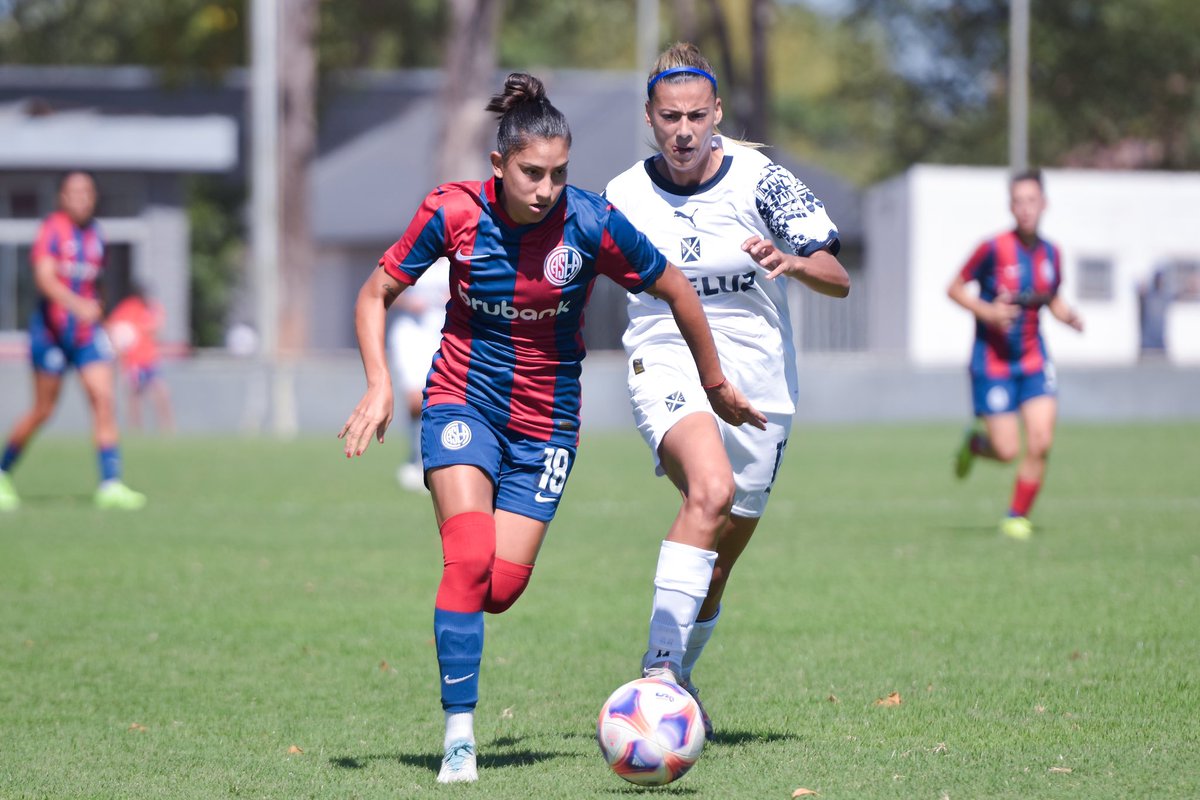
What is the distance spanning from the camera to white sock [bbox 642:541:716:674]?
5434 mm

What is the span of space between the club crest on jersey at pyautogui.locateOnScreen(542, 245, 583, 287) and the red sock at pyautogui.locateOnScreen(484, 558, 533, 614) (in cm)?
93

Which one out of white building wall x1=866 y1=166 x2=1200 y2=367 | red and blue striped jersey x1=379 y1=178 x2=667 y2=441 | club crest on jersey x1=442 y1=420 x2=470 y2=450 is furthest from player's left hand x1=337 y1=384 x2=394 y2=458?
white building wall x1=866 y1=166 x2=1200 y2=367

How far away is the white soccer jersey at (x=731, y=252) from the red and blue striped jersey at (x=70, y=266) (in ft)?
26.8

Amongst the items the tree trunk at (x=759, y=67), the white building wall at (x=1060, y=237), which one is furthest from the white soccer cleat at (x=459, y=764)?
the tree trunk at (x=759, y=67)

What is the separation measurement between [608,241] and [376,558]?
18.9 ft

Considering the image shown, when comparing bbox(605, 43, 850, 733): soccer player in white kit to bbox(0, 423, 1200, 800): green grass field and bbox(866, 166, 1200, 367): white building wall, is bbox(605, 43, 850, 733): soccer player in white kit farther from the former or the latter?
bbox(866, 166, 1200, 367): white building wall

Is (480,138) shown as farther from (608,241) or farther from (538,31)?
(538,31)

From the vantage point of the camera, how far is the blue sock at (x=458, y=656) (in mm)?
5195

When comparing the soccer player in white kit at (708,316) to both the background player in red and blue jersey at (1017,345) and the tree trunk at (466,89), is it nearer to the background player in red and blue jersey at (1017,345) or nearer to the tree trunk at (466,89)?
the background player in red and blue jersey at (1017,345)

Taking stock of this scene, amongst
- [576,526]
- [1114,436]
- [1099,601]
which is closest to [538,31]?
[1114,436]

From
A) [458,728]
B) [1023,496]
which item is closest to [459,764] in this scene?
[458,728]

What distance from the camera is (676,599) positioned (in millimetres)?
5449

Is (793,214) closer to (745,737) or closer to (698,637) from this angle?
(698,637)

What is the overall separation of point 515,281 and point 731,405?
0.81m
